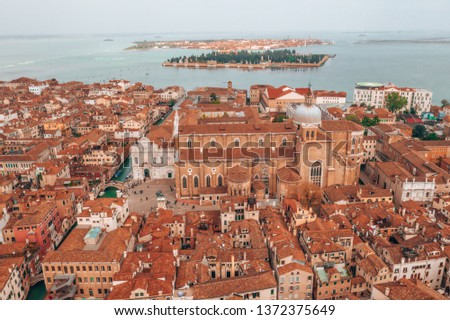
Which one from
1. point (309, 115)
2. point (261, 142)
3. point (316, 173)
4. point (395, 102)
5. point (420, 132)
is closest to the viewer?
point (316, 173)

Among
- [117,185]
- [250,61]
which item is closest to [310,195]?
[117,185]

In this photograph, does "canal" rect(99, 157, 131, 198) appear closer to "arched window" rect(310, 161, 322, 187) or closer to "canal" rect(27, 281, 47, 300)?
"canal" rect(27, 281, 47, 300)

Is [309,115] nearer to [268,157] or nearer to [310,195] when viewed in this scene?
[268,157]

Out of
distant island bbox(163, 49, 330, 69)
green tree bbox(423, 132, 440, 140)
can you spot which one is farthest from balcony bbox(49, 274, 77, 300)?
distant island bbox(163, 49, 330, 69)

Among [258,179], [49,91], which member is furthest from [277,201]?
[49,91]

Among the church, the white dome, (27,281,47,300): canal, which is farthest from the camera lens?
the white dome

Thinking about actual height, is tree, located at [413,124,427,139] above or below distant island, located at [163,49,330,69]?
below
